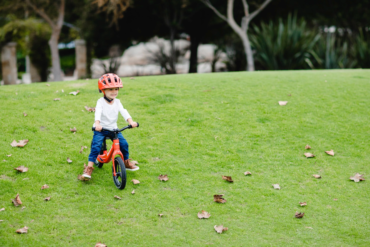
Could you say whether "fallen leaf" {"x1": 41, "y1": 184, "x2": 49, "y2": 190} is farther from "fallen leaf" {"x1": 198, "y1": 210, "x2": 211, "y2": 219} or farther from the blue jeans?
"fallen leaf" {"x1": 198, "y1": 210, "x2": 211, "y2": 219}

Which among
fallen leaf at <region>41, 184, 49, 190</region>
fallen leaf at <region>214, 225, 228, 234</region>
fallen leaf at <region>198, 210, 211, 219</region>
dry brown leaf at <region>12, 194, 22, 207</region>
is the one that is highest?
fallen leaf at <region>41, 184, 49, 190</region>

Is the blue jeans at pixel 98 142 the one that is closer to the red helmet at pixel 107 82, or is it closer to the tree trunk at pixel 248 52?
the red helmet at pixel 107 82

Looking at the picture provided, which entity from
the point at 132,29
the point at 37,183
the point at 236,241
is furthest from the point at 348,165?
the point at 132,29

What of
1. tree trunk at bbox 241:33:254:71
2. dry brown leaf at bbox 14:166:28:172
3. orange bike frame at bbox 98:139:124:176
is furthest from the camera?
tree trunk at bbox 241:33:254:71

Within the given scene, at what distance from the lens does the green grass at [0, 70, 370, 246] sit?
4.16m

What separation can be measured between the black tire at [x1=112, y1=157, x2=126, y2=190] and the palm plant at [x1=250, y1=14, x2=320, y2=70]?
11.2 meters

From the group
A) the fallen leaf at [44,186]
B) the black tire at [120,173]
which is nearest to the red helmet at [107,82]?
the black tire at [120,173]

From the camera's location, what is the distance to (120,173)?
479cm

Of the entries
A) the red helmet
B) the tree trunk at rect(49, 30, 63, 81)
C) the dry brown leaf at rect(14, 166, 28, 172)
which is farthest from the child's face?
the tree trunk at rect(49, 30, 63, 81)

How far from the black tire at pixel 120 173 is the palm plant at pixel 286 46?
11198mm

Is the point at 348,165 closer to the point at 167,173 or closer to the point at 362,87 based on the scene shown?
the point at 167,173

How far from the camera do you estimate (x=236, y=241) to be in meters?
4.00

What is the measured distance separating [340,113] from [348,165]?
2275 millimetres

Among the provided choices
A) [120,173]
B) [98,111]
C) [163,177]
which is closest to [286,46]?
[163,177]
